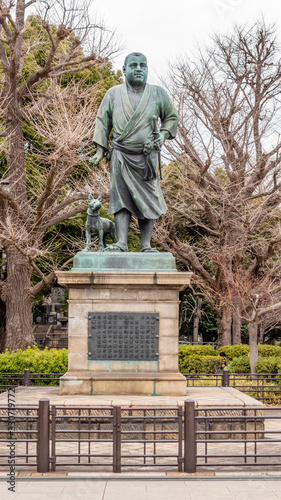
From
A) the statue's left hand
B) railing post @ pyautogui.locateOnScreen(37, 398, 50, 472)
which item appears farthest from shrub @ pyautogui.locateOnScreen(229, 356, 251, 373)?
railing post @ pyautogui.locateOnScreen(37, 398, 50, 472)

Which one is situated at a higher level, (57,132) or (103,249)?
(57,132)

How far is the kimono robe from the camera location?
10.4 metres

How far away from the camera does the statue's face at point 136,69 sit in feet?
34.1

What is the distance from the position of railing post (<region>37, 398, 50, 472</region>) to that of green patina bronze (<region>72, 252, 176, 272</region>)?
324cm

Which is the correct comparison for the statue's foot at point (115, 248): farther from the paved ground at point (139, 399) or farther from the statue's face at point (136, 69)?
the statue's face at point (136, 69)

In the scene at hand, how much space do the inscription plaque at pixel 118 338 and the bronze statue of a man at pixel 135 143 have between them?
124cm

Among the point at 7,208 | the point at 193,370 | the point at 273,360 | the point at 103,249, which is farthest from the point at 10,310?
the point at 103,249

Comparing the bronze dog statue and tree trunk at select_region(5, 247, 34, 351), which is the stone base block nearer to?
the bronze dog statue

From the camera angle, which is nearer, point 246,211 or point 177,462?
point 177,462

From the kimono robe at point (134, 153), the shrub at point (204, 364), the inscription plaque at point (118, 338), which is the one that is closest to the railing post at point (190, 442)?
the inscription plaque at point (118, 338)

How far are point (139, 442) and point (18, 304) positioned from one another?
13203 millimetres

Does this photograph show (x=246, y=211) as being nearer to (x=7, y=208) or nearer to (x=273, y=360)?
(x=273, y=360)

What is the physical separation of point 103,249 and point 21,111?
10.7 m

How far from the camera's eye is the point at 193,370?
62.7 feet
